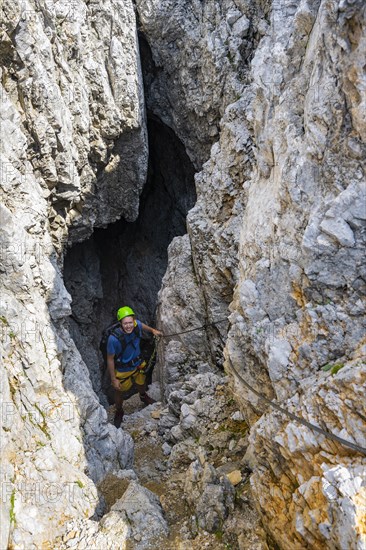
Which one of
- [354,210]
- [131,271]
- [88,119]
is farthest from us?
[131,271]

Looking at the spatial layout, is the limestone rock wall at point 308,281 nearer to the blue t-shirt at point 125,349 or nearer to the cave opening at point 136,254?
the blue t-shirt at point 125,349

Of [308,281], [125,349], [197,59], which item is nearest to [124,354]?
[125,349]

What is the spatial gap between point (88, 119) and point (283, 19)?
6.80m

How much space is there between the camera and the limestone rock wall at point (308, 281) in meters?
4.43

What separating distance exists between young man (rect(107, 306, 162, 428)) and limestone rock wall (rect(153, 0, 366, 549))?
4.29m

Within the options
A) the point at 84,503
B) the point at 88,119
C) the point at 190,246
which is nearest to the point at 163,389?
the point at 190,246

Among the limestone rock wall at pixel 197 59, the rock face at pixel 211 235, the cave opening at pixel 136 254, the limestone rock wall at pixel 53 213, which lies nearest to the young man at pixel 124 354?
the rock face at pixel 211 235

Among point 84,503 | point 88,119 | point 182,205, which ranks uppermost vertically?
point 88,119

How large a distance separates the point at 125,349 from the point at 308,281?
23.4ft

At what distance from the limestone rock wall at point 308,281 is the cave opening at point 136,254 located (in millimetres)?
10864

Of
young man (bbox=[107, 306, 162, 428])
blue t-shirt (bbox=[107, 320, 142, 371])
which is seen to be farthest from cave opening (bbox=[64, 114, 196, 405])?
blue t-shirt (bbox=[107, 320, 142, 371])

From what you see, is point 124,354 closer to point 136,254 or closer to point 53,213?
point 53,213

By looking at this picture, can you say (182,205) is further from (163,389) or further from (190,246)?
(163,389)

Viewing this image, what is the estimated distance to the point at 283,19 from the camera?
25.5ft
